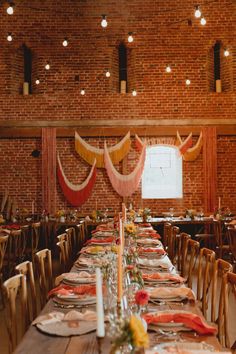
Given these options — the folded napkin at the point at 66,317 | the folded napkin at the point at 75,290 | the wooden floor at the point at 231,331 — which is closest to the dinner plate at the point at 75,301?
the folded napkin at the point at 75,290

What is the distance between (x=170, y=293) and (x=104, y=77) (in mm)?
9326

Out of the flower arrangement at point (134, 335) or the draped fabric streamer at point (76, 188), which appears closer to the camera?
the flower arrangement at point (134, 335)

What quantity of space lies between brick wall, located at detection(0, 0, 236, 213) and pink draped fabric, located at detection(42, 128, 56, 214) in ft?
0.54


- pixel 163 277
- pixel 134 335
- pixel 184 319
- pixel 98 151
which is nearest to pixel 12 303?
pixel 163 277

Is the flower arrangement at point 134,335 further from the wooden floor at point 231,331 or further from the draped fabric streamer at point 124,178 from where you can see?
the draped fabric streamer at point 124,178

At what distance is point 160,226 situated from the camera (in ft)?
35.2

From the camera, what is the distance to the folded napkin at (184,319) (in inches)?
101

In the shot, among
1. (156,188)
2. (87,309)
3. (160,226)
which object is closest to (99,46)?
(156,188)

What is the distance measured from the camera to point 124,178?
11.8m

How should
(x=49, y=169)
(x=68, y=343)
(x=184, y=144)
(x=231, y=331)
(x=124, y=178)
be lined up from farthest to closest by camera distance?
(x=49, y=169) < (x=124, y=178) < (x=184, y=144) < (x=231, y=331) < (x=68, y=343)

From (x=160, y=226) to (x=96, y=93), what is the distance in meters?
3.53

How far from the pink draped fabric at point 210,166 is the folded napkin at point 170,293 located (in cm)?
856

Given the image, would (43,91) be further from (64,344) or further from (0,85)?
(64,344)

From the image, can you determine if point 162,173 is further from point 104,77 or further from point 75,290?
point 75,290
